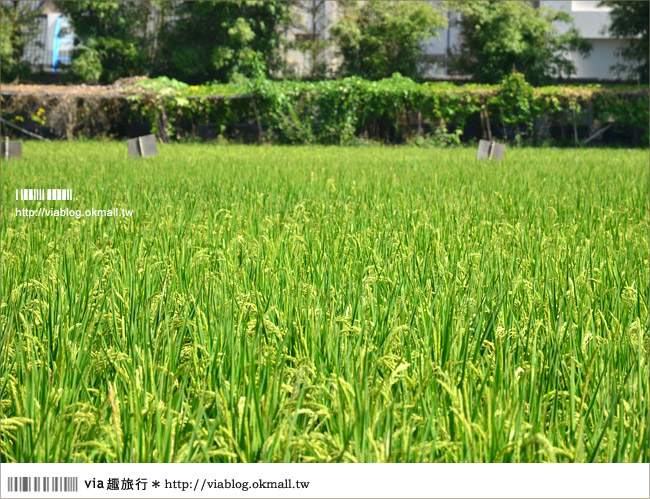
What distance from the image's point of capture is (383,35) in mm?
20656

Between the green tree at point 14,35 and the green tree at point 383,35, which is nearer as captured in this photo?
the green tree at point 14,35

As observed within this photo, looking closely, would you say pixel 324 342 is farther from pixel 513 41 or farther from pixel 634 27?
pixel 634 27

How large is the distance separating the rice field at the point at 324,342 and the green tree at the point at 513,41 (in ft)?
57.5

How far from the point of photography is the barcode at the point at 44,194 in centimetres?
463

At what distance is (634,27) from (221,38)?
446 inches

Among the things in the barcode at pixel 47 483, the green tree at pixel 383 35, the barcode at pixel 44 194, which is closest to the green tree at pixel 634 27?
the green tree at pixel 383 35

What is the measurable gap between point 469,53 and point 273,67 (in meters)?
6.02

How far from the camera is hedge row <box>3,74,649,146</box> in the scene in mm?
15414

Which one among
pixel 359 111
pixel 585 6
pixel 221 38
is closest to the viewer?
pixel 359 111

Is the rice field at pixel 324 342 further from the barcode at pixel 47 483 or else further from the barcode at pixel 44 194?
the barcode at pixel 44 194

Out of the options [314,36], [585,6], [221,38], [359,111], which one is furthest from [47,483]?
[585,6]

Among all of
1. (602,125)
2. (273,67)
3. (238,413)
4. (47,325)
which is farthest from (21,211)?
(273,67)

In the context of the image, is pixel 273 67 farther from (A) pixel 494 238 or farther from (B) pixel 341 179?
(A) pixel 494 238

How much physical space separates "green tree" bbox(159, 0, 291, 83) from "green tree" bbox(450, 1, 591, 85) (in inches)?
219
